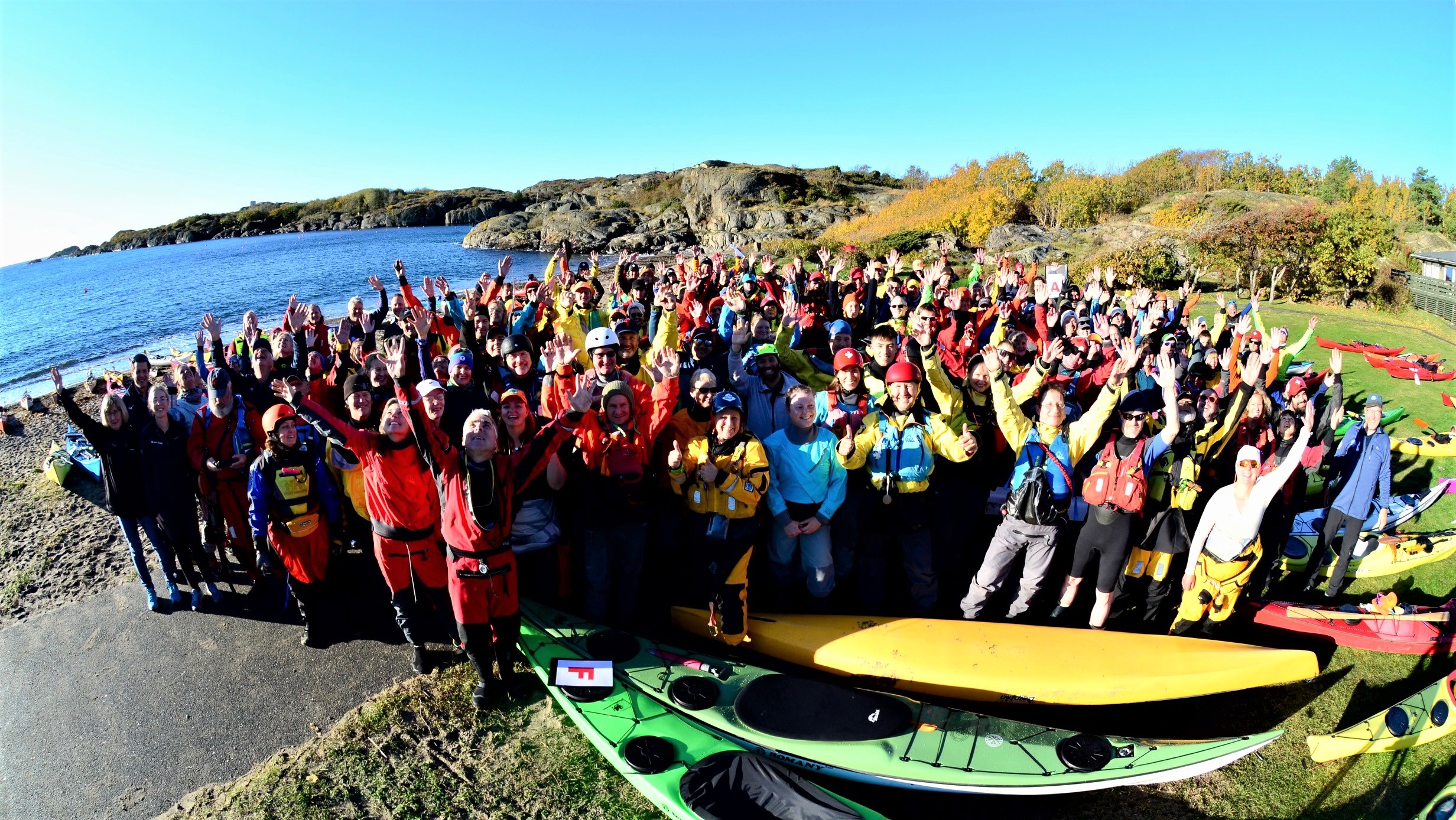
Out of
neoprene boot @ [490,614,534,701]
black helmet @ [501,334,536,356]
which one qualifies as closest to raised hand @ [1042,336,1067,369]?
black helmet @ [501,334,536,356]

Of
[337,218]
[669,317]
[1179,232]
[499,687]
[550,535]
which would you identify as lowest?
[499,687]

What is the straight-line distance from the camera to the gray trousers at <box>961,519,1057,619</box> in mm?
4656

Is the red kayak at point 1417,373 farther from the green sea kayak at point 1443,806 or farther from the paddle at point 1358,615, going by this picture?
the green sea kayak at point 1443,806

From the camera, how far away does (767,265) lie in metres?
12.2

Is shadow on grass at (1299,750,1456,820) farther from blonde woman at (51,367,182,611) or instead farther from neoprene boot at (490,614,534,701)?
blonde woman at (51,367,182,611)

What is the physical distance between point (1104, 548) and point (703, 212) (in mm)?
58442

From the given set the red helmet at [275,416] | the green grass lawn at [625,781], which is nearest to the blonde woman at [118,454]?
the red helmet at [275,416]

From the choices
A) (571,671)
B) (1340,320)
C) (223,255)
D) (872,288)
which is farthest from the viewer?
(223,255)

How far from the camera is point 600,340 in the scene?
16.2 ft

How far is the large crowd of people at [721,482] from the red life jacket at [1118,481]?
0.07ft

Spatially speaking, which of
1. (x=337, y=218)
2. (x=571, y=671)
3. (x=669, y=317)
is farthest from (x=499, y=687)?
(x=337, y=218)

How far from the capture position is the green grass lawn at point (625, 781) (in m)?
3.87

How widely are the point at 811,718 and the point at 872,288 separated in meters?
8.20

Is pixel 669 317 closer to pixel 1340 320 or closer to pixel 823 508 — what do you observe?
pixel 823 508
